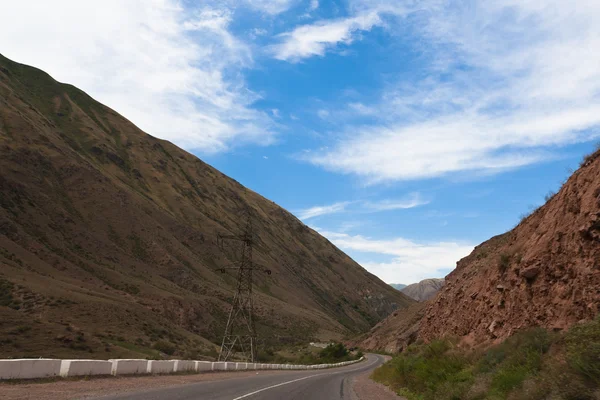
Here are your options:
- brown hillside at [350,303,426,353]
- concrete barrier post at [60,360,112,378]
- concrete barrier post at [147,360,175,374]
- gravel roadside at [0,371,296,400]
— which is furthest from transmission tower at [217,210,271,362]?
brown hillside at [350,303,426,353]

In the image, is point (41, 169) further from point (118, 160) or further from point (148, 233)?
point (118, 160)

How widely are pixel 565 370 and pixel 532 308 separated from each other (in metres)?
7.36

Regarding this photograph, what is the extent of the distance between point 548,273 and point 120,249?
71.5 metres

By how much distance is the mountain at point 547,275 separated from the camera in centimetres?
1321

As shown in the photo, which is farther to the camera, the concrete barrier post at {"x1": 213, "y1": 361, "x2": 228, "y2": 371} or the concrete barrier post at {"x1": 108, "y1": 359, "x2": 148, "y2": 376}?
the concrete barrier post at {"x1": 213, "y1": 361, "x2": 228, "y2": 371}

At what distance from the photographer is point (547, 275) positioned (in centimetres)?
1541

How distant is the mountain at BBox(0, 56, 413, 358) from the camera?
152 ft

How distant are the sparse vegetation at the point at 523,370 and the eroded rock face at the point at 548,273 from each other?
1.42 m

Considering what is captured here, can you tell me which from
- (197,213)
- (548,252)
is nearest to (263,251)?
(197,213)

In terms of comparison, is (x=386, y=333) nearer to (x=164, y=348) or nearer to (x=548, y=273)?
(x=164, y=348)

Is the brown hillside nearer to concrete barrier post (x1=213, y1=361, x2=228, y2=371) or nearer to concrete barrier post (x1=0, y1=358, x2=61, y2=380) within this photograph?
concrete barrier post (x1=213, y1=361, x2=228, y2=371)

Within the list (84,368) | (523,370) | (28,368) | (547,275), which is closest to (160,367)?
(84,368)

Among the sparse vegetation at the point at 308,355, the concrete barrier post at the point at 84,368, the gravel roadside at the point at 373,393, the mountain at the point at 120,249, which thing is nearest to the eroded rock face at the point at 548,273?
the gravel roadside at the point at 373,393

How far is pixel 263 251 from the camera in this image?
12794cm
